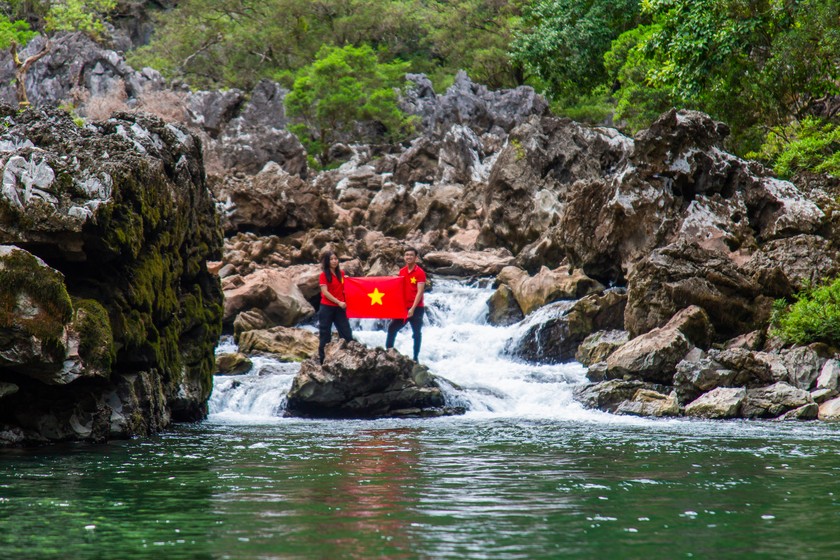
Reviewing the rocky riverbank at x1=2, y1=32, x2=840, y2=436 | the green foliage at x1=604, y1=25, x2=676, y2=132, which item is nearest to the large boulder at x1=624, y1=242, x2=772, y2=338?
the rocky riverbank at x1=2, y1=32, x2=840, y2=436

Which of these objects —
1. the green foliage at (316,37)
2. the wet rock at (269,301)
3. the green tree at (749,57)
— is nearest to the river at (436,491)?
the wet rock at (269,301)

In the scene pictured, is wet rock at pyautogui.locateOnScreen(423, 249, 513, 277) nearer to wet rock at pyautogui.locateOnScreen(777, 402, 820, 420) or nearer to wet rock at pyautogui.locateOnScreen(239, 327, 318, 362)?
wet rock at pyautogui.locateOnScreen(239, 327, 318, 362)

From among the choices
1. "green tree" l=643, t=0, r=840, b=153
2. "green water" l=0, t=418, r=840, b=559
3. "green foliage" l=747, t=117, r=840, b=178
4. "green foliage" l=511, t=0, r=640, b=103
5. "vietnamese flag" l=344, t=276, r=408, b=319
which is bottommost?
"green water" l=0, t=418, r=840, b=559

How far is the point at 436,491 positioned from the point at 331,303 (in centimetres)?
950

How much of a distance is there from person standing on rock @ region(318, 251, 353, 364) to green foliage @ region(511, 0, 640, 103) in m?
23.2

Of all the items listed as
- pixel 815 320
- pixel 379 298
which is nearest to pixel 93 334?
pixel 379 298

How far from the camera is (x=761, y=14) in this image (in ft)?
83.2

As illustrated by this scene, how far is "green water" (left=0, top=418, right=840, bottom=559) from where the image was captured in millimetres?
6121

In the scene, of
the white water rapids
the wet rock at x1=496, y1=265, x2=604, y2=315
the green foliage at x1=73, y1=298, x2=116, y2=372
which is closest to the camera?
the green foliage at x1=73, y1=298, x2=116, y2=372

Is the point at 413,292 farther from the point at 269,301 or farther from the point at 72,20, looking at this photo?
the point at 72,20

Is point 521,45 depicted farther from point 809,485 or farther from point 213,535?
point 213,535

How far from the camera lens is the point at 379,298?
63.7 ft

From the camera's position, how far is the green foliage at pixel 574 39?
3756cm

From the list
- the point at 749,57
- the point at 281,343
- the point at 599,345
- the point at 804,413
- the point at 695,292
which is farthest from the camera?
the point at 749,57
